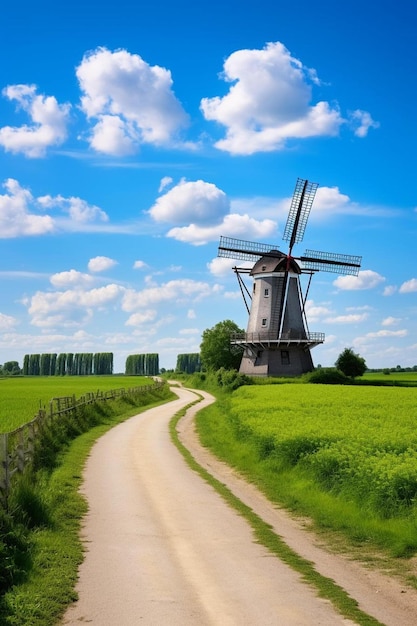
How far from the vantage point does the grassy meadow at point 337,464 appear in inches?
603

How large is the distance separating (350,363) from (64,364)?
405 ft

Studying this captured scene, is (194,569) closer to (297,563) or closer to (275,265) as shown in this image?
(297,563)

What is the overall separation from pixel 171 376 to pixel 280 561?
419ft

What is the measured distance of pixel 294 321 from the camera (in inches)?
2992

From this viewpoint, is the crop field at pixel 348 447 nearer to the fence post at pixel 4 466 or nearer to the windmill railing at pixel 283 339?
the fence post at pixel 4 466

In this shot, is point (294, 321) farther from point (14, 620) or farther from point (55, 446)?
point (14, 620)

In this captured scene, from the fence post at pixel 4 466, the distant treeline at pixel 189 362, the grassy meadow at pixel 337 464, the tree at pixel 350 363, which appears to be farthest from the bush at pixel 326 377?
the distant treeline at pixel 189 362

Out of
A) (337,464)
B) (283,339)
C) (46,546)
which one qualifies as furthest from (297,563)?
(283,339)

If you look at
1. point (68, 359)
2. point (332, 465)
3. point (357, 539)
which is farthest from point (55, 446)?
point (68, 359)

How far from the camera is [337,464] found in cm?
1891

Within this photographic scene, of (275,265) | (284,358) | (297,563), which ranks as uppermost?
(275,265)

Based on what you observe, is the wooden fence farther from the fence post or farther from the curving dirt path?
the curving dirt path

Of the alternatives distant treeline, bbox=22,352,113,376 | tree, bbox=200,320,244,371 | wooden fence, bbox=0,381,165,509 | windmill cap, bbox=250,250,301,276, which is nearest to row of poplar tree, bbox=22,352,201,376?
distant treeline, bbox=22,352,113,376

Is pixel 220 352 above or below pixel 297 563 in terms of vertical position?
above
